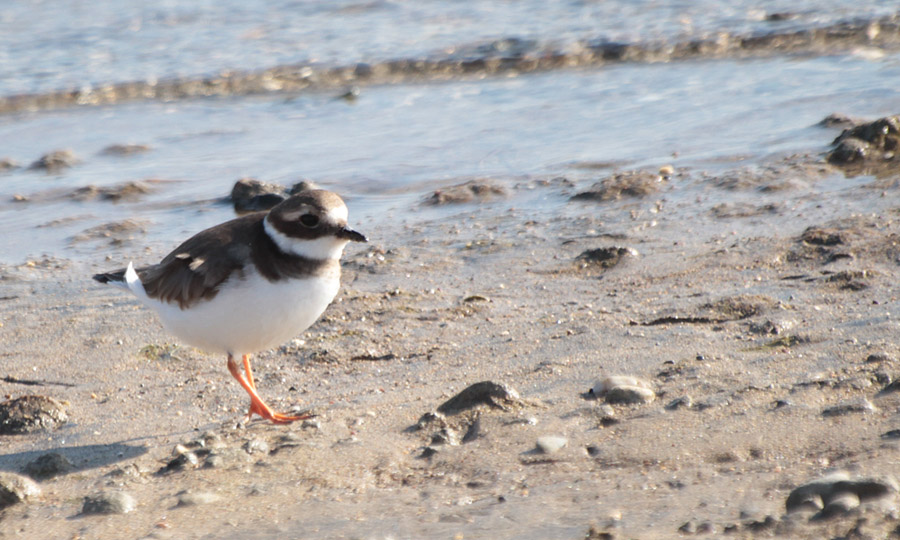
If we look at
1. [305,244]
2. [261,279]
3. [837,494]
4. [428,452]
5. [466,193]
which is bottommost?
[466,193]

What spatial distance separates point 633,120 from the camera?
32.8 ft

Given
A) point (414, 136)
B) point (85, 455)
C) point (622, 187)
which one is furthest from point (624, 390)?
point (414, 136)

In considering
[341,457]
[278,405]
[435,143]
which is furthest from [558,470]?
[435,143]

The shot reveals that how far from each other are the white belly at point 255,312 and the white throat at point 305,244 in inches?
4.3

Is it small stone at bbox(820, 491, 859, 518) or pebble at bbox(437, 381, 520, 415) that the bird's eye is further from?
small stone at bbox(820, 491, 859, 518)

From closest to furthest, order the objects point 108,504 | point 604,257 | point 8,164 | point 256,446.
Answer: point 108,504 → point 256,446 → point 604,257 → point 8,164

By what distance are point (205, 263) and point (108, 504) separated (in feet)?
3.77

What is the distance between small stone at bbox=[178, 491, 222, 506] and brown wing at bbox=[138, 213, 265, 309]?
92 centimetres

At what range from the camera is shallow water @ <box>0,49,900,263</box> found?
8.27m

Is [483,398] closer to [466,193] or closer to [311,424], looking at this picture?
[311,424]

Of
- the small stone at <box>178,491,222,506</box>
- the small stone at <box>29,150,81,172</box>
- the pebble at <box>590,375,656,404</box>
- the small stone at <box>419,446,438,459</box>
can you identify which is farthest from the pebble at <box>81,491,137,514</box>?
the small stone at <box>29,150,81,172</box>

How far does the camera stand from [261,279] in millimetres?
4363

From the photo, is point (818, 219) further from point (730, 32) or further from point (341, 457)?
point (730, 32)

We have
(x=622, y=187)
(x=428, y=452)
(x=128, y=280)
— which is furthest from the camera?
(x=622, y=187)
